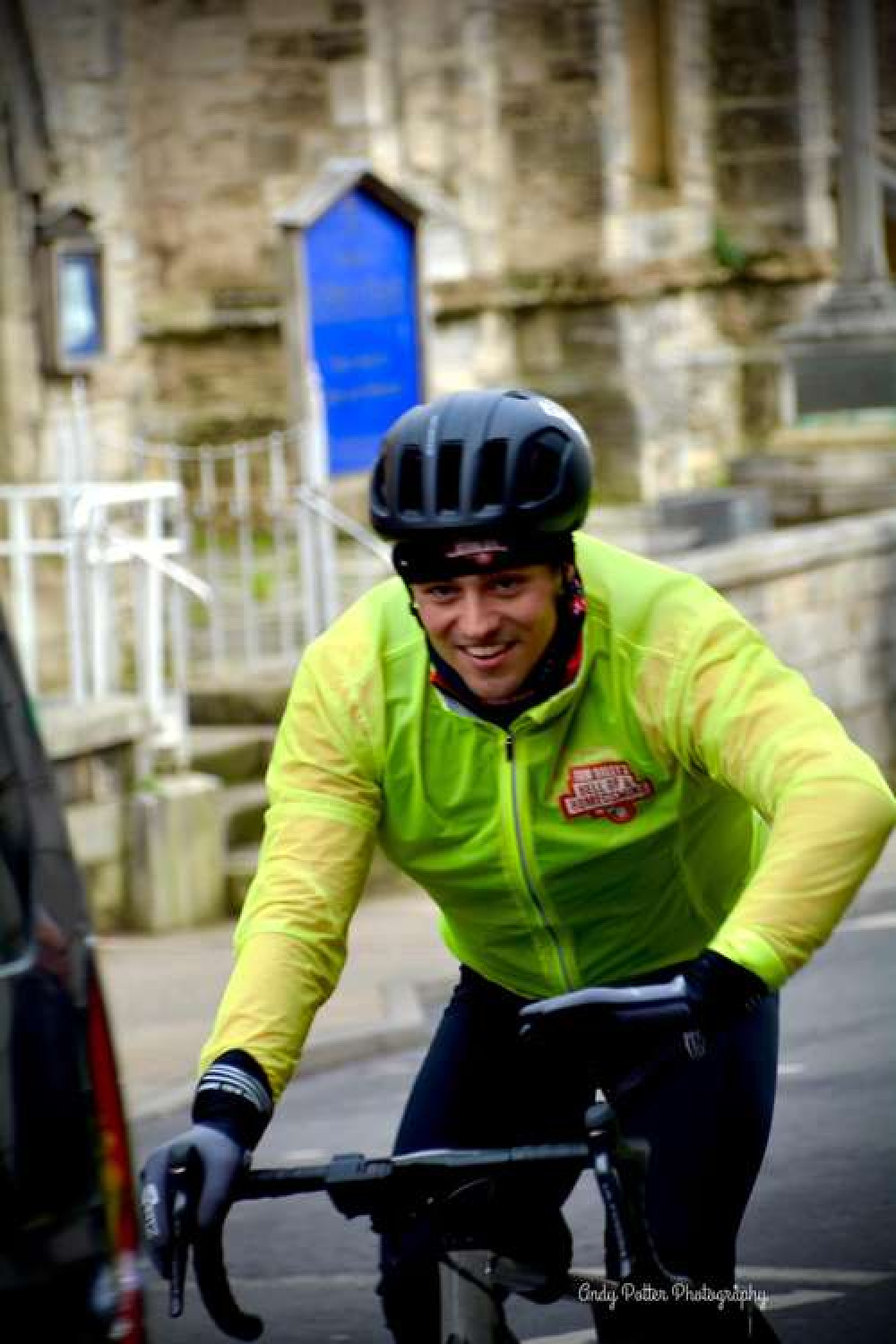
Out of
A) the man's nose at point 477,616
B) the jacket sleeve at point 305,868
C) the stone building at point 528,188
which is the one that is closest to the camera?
the jacket sleeve at point 305,868

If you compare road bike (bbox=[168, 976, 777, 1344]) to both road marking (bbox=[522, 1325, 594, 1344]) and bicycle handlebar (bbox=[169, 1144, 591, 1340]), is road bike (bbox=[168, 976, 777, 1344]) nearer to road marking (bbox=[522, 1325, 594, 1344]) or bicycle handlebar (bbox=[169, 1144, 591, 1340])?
bicycle handlebar (bbox=[169, 1144, 591, 1340])

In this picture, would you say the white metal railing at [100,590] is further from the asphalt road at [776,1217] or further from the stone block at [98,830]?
the asphalt road at [776,1217]

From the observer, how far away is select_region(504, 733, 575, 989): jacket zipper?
12.2 ft

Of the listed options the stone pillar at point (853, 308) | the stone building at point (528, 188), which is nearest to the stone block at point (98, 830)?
the stone building at point (528, 188)

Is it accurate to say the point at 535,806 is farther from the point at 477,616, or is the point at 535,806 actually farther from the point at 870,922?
the point at 870,922

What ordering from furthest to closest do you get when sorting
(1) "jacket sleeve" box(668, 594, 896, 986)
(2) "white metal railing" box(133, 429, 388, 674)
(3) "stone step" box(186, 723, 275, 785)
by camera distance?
(2) "white metal railing" box(133, 429, 388, 674) < (3) "stone step" box(186, 723, 275, 785) < (1) "jacket sleeve" box(668, 594, 896, 986)

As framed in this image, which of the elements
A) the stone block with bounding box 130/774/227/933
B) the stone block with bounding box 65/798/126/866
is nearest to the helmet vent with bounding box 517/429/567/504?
the stone block with bounding box 65/798/126/866

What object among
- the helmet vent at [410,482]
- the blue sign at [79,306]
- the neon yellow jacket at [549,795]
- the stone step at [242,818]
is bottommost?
the stone step at [242,818]

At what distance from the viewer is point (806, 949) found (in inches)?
131

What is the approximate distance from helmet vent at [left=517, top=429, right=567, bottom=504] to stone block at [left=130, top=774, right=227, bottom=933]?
769 centimetres

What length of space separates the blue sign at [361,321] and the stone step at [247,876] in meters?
3.26

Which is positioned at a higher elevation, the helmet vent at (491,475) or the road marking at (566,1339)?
the helmet vent at (491,475)

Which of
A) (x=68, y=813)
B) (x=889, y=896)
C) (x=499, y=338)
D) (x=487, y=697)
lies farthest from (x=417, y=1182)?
(x=499, y=338)

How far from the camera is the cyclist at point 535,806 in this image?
3.48m
